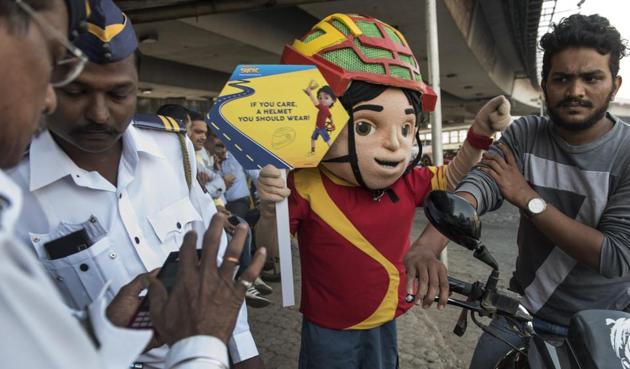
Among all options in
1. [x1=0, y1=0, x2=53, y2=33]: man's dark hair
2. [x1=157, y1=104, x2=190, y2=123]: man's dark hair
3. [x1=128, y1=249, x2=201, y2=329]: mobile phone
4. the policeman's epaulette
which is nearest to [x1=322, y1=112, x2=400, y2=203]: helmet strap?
the policeman's epaulette

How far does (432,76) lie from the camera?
413 centimetres

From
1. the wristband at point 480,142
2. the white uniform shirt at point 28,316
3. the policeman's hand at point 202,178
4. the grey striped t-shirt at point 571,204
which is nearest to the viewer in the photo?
the white uniform shirt at point 28,316

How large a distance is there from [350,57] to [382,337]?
1.29 metres

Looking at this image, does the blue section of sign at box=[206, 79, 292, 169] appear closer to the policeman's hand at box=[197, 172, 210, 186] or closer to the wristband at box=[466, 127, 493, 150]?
the policeman's hand at box=[197, 172, 210, 186]

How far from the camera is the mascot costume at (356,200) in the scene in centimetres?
188

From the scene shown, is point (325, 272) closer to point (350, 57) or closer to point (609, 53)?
point (350, 57)

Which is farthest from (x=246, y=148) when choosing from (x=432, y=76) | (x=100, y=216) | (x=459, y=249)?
(x=459, y=249)

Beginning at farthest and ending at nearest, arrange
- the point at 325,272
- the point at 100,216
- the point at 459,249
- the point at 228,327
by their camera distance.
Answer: the point at 459,249
the point at 325,272
the point at 100,216
the point at 228,327

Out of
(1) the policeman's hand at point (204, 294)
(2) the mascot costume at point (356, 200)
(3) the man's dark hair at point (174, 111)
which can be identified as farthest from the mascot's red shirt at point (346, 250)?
(3) the man's dark hair at point (174, 111)

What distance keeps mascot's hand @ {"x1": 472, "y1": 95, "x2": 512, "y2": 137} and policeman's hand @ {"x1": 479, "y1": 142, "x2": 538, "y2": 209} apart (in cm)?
21

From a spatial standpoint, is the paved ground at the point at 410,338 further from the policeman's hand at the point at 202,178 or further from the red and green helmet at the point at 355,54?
the red and green helmet at the point at 355,54

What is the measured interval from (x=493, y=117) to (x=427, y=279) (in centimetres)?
102

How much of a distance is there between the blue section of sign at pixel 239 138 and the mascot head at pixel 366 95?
1.12ft

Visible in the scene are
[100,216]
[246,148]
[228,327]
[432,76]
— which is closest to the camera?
[228,327]
